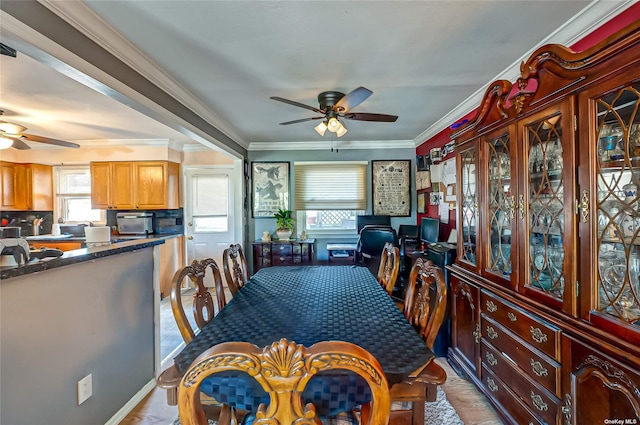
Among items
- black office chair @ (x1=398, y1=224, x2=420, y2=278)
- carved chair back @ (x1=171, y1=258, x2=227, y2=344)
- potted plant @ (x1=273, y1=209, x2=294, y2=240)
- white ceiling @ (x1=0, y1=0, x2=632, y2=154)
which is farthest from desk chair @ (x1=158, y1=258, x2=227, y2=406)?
potted plant @ (x1=273, y1=209, x2=294, y2=240)

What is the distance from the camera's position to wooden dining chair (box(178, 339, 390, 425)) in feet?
2.07

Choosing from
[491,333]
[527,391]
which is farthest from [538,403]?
[491,333]

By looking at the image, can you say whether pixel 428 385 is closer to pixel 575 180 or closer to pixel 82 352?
pixel 575 180

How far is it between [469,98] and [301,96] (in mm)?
1643

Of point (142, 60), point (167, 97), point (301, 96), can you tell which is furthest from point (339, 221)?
point (142, 60)

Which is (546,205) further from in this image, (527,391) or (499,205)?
(527,391)

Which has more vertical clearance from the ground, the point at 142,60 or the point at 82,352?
the point at 142,60

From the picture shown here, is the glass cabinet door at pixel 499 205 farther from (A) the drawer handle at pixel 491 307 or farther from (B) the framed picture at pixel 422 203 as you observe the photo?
(B) the framed picture at pixel 422 203

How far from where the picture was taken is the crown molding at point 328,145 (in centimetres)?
470

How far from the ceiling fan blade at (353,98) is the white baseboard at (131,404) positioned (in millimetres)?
2624

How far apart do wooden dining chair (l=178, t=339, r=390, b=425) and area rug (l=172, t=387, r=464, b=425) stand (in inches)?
61.6

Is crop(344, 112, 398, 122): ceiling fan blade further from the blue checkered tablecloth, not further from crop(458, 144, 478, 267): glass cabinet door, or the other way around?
the blue checkered tablecloth

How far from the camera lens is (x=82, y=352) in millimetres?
1627

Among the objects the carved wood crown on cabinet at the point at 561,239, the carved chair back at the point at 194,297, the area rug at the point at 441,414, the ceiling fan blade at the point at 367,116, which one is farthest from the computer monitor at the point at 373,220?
the carved chair back at the point at 194,297
